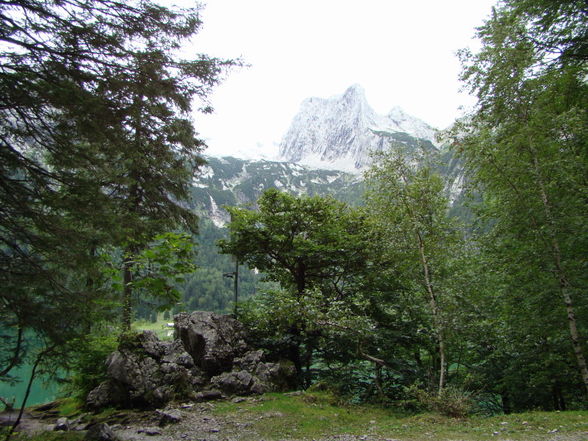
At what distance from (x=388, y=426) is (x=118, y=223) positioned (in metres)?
7.14

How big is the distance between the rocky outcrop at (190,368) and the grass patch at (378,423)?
118 cm

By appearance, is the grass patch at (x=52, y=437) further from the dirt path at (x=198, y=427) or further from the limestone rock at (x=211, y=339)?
the limestone rock at (x=211, y=339)

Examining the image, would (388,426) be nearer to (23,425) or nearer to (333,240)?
(333,240)

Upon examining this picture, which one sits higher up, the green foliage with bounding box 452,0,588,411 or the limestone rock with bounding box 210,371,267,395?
the green foliage with bounding box 452,0,588,411

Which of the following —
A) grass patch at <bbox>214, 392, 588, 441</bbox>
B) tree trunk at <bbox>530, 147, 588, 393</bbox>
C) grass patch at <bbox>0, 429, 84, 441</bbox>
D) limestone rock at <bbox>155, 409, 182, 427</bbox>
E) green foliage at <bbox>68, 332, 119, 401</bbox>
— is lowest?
grass patch at <bbox>214, 392, 588, 441</bbox>

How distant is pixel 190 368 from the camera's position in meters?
10.7

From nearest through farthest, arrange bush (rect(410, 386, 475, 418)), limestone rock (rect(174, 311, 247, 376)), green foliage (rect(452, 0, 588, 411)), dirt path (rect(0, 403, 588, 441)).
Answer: dirt path (rect(0, 403, 588, 441)) → bush (rect(410, 386, 475, 418)) → green foliage (rect(452, 0, 588, 411)) → limestone rock (rect(174, 311, 247, 376))

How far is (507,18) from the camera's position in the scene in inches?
436

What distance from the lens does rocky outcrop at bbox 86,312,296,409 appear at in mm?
8969

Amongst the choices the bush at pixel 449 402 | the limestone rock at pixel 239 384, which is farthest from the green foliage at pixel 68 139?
the bush at pixel 449 402

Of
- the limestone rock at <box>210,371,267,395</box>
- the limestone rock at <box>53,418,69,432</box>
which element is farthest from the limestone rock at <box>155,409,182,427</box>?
the limestone rock at <box>210,371,267,395</box>

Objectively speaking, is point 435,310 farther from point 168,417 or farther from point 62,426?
point 62,426

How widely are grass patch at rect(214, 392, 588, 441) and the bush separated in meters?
0.26

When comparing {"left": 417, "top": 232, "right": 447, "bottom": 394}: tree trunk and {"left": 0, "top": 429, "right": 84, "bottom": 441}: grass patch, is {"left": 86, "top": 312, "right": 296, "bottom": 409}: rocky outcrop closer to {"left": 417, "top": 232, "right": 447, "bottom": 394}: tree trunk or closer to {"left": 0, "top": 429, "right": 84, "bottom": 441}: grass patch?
{"left": 0, "top": 429, "right": 84, "bottom": 441}: grass patch
